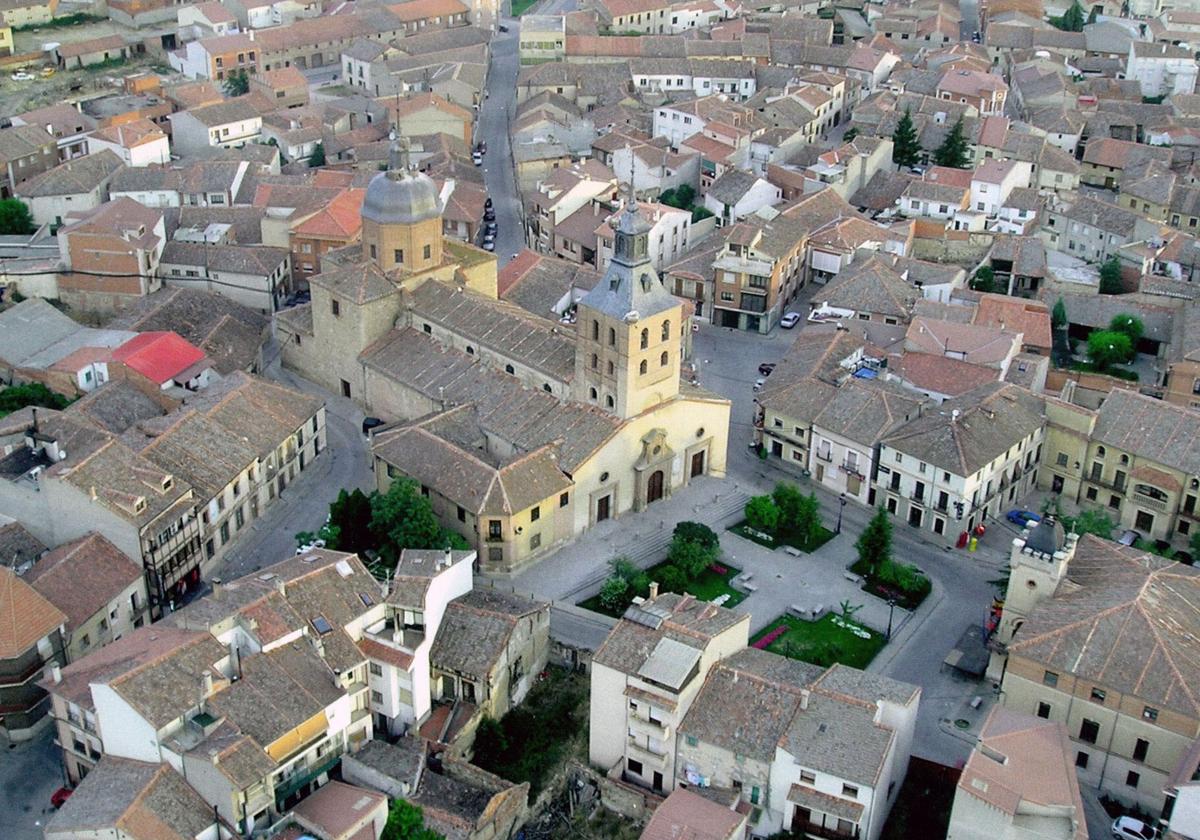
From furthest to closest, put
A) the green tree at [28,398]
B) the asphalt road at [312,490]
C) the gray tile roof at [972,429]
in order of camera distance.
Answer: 1. the green tree at [28,398]
2. the gray tile roof at [972,429]
3. the asphalt road at [312,490]

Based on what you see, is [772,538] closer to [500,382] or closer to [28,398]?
[500,382]

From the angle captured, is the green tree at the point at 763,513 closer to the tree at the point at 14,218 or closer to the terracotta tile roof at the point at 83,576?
the terracotta tile roof at the point at 83,576

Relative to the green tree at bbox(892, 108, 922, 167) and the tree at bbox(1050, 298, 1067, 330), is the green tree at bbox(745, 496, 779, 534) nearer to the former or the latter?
the tree at bbox(1050, 298, 1067, 330)

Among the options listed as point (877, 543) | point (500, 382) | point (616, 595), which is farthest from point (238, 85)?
point (877, 543)

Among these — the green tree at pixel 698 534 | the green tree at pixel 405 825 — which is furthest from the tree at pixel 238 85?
the green tree at pixel 405 825

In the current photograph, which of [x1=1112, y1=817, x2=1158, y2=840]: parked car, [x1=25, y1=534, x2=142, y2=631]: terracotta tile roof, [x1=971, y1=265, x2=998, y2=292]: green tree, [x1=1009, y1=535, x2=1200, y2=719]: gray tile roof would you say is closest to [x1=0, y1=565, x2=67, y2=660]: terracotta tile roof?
[x1=25, y1=534, x2=142, y2=631]: terracotta tile roof

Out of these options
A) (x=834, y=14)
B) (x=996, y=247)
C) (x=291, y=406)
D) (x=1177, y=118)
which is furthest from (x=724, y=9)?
(x=291, y=406)
